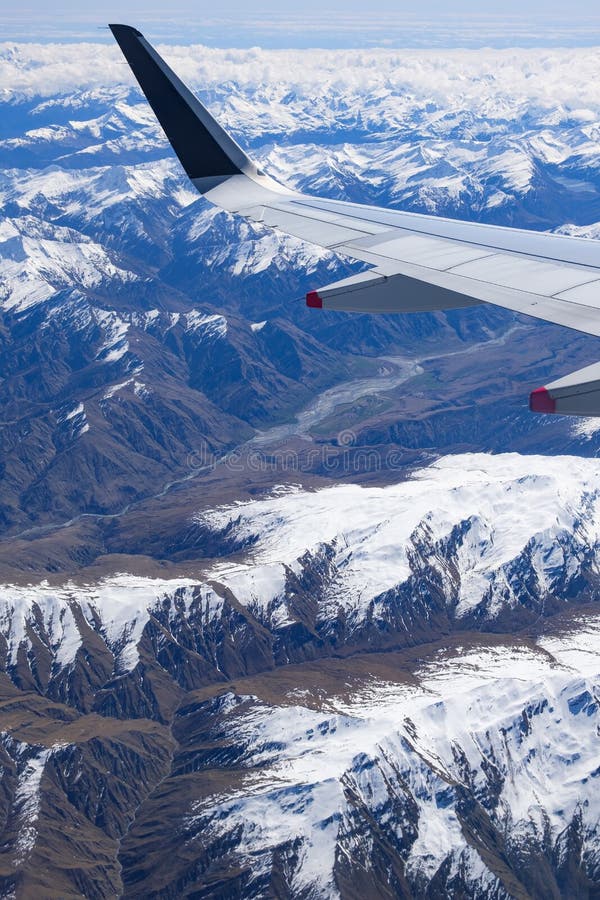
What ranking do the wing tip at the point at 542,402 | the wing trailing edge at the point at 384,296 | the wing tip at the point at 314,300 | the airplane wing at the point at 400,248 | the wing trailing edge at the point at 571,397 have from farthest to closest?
1. the wing trailing edge at the point at 384,296
2. the wing tip at the point at 314,300
3. the airplane wing at the point at 400,248
4. the wing trailing edge at the point at 571,397
5. the wing tip at the point at 542,402

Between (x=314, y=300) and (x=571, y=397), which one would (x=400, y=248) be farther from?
(x=571, y=397)

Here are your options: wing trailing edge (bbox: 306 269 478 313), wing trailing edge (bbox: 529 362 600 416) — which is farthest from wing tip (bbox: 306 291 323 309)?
wing trailing edge (bbox: 529 362 600 416)

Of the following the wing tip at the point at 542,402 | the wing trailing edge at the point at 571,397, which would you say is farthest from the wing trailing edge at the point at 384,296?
the wing tip at the point at 542,402

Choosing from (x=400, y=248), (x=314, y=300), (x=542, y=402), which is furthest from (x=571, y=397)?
(x=400, y=248)

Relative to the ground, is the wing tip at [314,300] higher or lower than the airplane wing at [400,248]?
lower

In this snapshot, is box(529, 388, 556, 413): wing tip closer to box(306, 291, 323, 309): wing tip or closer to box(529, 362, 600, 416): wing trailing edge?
box(529, 362, 600, 416): wing trailing edge

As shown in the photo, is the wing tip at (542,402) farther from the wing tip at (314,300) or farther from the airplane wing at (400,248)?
the wing tip at (314,300)
